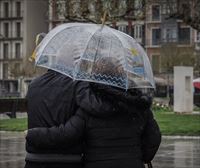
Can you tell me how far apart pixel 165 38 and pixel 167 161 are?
260 ft

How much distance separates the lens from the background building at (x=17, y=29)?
10127 centimetres

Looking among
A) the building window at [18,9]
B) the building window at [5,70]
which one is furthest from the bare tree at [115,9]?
the building window at [18,9]

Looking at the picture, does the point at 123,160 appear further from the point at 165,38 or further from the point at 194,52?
the point at 165,38

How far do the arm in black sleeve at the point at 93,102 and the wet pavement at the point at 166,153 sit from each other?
870 cm

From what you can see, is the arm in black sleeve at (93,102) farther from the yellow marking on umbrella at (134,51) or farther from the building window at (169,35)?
the building window at (169,35)

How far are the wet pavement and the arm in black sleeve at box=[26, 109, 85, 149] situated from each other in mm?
8618

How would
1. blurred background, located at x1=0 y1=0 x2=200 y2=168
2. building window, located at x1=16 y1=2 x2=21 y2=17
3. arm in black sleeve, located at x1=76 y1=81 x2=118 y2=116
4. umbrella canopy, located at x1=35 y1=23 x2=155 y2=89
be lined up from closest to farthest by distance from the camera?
arm in black sleeve, located at x1=76 y1=81 x2=118 y2=116
umbrella canopy, located at x1=35 y1=23 x2=155 y2=89
blurred background, located at x1=0 y1=0 x2=200 y2=168
building window, located at x1=16 y1=2 x2=21 y2=17

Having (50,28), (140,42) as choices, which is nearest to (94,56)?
(140,42)

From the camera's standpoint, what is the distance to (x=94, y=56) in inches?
211

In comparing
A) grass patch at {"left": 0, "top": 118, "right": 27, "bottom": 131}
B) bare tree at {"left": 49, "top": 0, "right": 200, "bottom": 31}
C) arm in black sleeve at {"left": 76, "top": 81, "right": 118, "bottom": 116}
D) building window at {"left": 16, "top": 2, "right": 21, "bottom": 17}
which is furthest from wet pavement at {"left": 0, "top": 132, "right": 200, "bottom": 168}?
building window at {"left": 16, "top": 2, "right": 21, "bottom": 17}

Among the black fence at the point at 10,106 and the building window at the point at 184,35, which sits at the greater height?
the building window at the point at 184,35

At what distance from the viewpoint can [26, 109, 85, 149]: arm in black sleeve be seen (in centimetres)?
512

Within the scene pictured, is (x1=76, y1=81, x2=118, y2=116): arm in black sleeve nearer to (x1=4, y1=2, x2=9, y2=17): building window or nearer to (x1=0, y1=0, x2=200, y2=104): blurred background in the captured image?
(x1=0, y1=0, x2=200, y2=104): blurred background

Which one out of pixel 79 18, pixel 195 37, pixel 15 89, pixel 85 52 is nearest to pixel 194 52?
pixel 195 37
